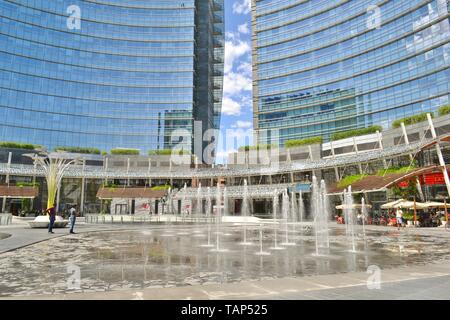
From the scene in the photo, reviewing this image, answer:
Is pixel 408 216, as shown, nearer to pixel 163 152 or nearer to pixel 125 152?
pixel 163 152

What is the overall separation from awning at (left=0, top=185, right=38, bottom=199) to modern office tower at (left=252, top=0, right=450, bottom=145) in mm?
56489

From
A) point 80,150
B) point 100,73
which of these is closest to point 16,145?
point 80,150

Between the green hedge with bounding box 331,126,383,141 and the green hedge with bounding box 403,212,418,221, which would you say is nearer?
the green hedge with bounding box 403,212,418,221

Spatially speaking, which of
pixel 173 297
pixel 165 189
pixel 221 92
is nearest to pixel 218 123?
pixel 221 92

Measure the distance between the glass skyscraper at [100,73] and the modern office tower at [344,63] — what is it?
2280 centimetres

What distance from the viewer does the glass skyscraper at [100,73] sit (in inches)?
3073

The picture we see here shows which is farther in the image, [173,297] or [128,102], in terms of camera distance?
[128,102]

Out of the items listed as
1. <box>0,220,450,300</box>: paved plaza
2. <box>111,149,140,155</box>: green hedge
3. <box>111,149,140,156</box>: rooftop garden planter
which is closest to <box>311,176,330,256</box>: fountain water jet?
<box>0,220,450,300</box>: paved plaza

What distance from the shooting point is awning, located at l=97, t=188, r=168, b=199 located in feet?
196

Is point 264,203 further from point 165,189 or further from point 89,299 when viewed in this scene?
point 89,299

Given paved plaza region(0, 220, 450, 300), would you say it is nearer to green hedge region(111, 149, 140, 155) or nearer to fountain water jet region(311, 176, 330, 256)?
fountain water jet region(311, 176, 330, 256)

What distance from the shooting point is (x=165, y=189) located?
209 ft

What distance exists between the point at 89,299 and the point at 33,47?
310ft
